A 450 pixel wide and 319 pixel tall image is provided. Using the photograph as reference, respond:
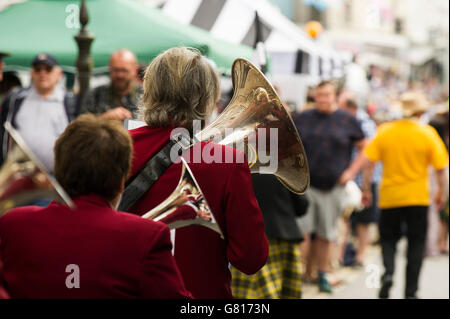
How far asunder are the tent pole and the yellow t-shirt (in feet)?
8.53

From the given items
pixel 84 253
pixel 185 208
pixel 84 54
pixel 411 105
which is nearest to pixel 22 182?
pixel 84 253

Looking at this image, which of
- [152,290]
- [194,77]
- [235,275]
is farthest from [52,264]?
[235,275]

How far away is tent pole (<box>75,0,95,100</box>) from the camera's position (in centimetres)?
598

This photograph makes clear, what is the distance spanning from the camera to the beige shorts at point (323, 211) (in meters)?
7.00

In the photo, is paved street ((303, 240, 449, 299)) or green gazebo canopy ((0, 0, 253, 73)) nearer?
green gazebo canopy ((0, 0, 253, 73))

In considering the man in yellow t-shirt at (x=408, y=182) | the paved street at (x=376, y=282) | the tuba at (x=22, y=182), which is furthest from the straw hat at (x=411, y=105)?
the tuba at (x=22, y=182)

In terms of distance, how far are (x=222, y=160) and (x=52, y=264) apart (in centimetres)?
81

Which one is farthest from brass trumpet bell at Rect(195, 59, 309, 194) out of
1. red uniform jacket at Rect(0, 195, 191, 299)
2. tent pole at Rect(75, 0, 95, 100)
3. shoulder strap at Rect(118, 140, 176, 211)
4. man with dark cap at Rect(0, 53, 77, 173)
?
tent pole at Rect(75, 0, 95, 100)

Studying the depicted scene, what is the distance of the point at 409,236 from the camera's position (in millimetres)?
6504

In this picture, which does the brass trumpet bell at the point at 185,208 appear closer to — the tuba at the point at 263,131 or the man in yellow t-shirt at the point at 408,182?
the tuba at the point at 263,131

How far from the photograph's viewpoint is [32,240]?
2035 mm

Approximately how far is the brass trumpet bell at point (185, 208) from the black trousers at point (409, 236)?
13.8ft

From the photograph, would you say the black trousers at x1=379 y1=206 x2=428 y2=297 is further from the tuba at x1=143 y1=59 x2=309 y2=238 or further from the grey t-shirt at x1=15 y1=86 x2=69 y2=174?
the tuba at x1=143 y1=59 x2=309 y2=238

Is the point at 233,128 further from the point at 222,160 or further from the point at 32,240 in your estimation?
the point at 32,240
